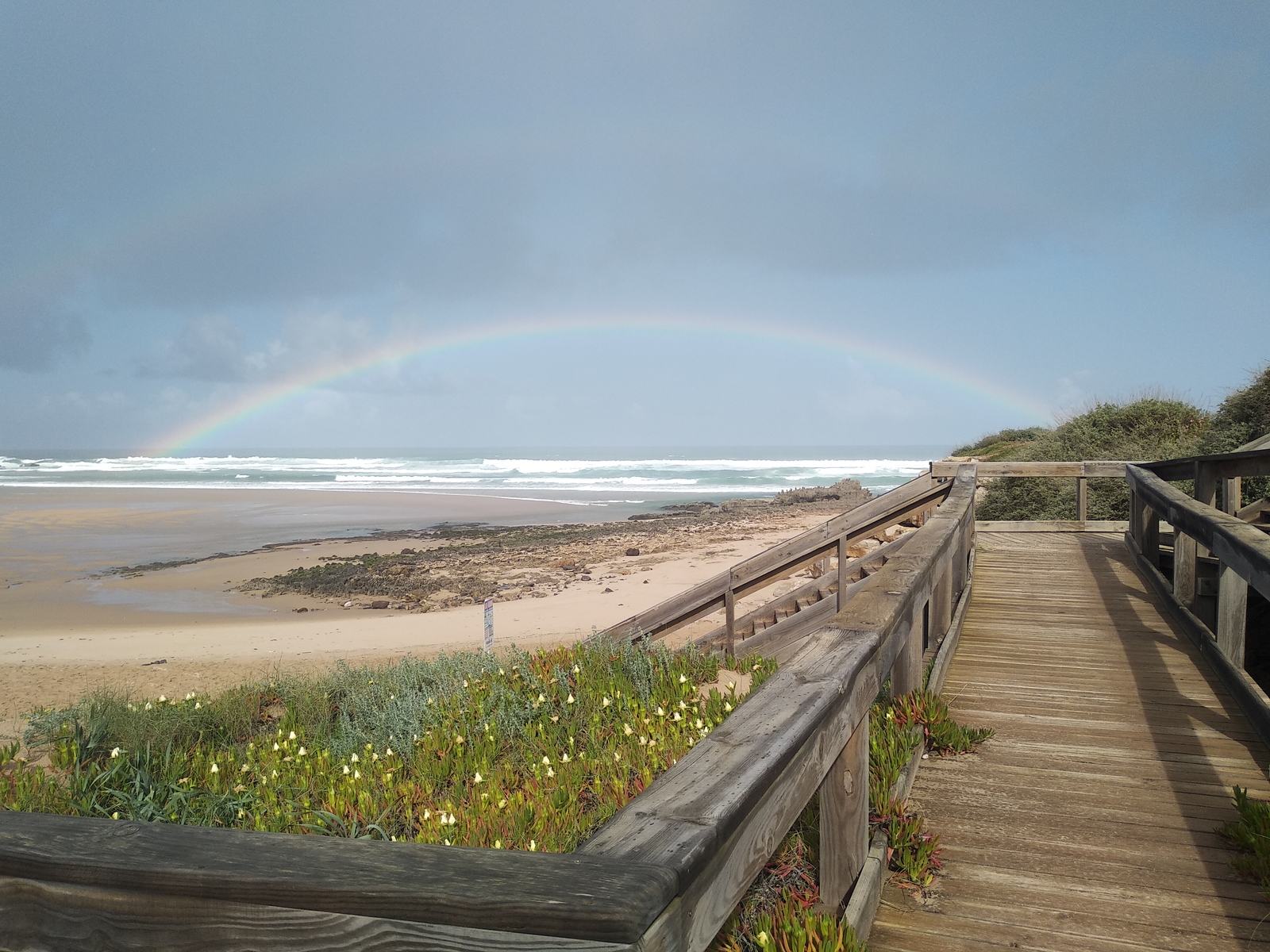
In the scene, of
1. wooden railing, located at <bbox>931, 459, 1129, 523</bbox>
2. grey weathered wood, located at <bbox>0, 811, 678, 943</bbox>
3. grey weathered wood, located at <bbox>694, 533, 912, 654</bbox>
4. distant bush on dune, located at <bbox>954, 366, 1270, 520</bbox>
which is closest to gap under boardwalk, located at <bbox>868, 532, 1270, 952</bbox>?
grey weathered wood, located at <bbox>0, 811, 678, 943</bbox>

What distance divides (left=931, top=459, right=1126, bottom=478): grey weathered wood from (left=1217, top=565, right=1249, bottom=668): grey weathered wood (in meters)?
4.76

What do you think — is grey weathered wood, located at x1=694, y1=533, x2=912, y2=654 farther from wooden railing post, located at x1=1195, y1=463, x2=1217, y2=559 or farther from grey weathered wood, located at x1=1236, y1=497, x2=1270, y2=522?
grey weathered wood, located at x1=1236, y1=497, x2=1270, y2=522

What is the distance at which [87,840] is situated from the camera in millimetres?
1276

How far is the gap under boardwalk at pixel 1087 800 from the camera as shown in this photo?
2.57 m

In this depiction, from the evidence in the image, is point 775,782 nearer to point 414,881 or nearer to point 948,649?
point 414,881

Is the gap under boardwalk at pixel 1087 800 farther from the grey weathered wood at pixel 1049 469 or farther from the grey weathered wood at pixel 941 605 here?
the grey weathered wood at pixel 1049 469

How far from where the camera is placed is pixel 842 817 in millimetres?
2322

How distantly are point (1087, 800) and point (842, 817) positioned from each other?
1784 millimetres

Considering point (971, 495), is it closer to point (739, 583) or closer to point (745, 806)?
point (739, 583)

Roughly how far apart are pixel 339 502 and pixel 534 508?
1046 cm

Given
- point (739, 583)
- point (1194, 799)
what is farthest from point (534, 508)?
point (1194, 799)

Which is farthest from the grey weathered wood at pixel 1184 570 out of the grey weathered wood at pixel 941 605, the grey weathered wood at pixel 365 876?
the grey weathered wood at pixel 365 876

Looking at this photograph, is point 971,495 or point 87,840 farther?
point 971,495

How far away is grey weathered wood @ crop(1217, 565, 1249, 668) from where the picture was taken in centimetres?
459
